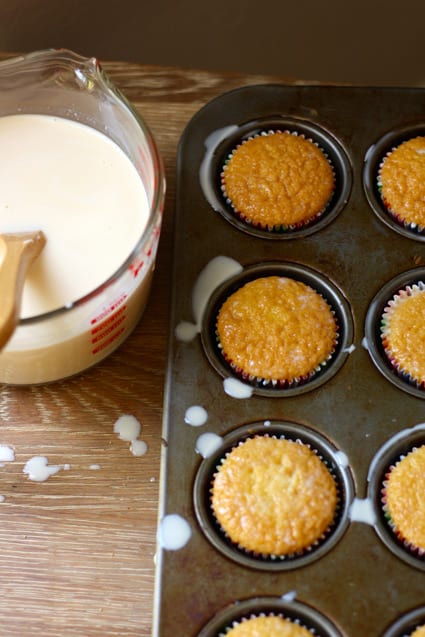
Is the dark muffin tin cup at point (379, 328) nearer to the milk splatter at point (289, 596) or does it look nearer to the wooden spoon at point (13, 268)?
the milk splatter at point (289, 596)

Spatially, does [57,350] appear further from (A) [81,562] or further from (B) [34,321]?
(A) [81,562]

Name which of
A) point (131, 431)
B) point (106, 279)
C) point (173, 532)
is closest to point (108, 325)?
point (106, 279)

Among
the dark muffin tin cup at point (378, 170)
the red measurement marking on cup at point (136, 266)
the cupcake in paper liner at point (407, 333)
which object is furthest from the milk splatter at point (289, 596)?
the dark muffin tin cup at point (378, 170)

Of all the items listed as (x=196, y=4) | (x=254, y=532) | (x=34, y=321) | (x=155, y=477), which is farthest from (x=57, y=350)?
(x=196, y=4)

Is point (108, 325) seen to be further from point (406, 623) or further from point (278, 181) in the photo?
point (406, 623)

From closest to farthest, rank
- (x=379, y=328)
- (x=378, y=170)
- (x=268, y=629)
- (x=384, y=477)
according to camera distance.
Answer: (x=268, y=629)
(x=384, y=477)
(x=379, y=328)
(x=378, y=170)

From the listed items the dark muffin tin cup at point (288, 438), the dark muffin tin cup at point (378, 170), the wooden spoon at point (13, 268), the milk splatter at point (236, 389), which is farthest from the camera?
the dark muffin tin cup at point (378, 170)
